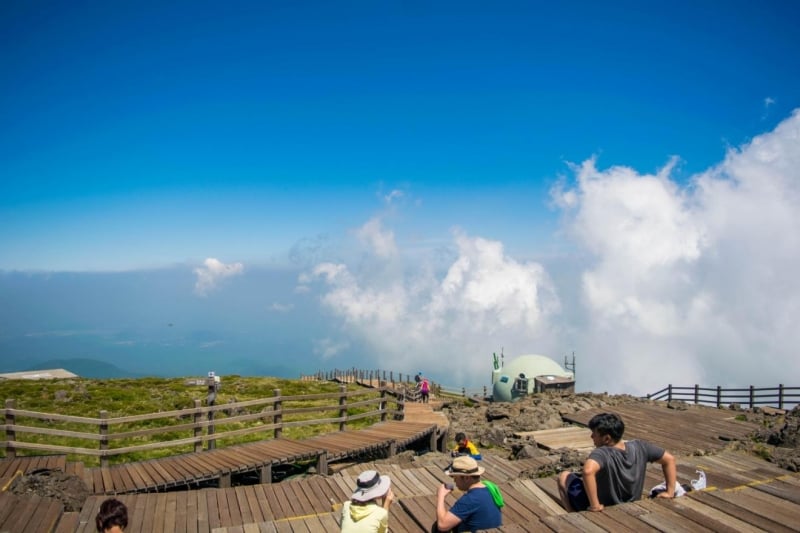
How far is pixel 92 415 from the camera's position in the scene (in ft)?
62.4

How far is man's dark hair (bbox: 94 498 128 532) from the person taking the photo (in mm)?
5559

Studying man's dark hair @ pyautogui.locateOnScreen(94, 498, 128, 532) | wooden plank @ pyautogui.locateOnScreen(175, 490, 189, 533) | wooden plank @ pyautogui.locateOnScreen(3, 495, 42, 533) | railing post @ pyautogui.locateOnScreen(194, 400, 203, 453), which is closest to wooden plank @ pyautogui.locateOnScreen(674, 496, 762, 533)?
man's dark hair @ pyautogui.locateOnScreen(94, 498, 128, 532)

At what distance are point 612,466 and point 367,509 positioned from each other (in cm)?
280

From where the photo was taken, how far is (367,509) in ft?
18.5

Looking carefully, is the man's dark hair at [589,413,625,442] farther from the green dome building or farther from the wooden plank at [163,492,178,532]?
the green dome building

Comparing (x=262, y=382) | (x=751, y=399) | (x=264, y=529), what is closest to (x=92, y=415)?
(x=262, y=382)

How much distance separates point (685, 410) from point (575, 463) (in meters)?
16.3

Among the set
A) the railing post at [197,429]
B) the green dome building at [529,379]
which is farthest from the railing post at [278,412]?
the green dome building at [529,379]

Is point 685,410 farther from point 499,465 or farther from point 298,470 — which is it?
point 298,470

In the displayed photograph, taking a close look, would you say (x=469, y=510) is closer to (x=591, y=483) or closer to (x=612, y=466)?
(x=591, y=483)

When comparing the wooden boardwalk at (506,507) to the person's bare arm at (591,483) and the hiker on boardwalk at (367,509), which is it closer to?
the person's bare arm at (591,483)

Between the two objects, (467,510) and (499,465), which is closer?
(467,510)

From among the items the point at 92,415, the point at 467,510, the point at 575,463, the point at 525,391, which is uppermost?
the point at 467,510

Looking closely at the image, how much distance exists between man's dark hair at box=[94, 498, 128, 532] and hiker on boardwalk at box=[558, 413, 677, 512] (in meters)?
5.13
